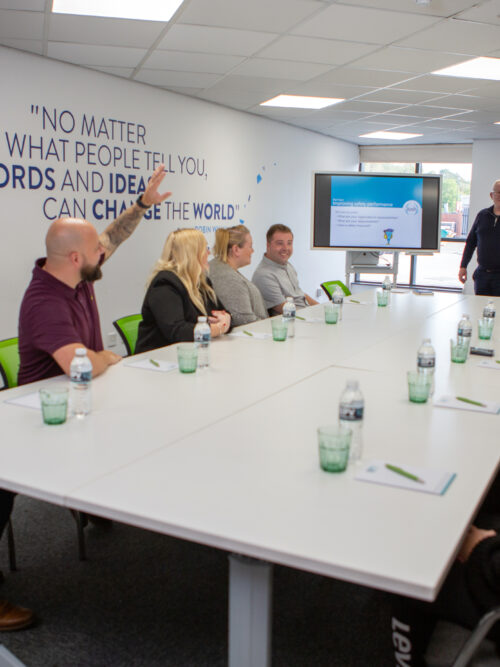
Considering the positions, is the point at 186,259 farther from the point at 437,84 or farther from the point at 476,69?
the point at 437,84

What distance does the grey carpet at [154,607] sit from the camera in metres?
1.91

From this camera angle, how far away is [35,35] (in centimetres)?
418

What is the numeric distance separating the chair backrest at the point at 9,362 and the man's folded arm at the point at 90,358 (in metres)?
0.32

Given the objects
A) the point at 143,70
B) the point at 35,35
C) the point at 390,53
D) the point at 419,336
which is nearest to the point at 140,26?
the point at 35,35

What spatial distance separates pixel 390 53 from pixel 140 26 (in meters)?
1.88

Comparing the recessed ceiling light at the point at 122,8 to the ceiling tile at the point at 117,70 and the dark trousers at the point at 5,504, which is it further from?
the dark trousers at the point at 5,504

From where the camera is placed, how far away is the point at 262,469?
1.51m

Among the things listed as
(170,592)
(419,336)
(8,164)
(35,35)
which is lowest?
(170,592)

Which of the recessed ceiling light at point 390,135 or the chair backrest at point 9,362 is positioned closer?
the chair backrest at point 9,362

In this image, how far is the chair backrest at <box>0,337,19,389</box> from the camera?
8.01ft

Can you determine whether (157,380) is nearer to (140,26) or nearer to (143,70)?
(140,26)

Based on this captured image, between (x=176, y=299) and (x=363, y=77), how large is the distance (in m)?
3.37

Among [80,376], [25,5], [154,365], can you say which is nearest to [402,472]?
[80,376]

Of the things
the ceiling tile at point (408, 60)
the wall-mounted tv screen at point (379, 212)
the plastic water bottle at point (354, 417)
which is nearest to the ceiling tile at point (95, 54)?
the ceiling tile at point (408, 60)
